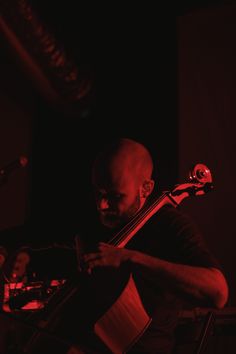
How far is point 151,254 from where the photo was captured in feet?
5.25

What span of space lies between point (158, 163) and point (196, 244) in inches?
73.8

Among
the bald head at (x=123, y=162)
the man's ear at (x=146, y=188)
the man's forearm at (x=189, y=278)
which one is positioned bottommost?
the man's forearm at (x=189, y=278)

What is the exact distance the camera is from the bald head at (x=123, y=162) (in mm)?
1807

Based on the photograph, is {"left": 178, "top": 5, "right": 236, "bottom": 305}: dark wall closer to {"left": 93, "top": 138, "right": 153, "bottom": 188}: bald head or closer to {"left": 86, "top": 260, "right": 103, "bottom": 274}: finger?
{"left": 93, "top": 138, "right": 153, "bottom": 188}: bald head

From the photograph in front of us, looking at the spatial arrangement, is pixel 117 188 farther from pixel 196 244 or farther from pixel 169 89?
pixel 169 89

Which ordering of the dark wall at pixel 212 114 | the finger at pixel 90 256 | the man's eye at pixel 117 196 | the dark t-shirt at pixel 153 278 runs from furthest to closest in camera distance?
the dark wall at pixel 212 114, the man's eye at pixel 117 196, the dark t-shirt at pixel 153 278, the finger at pixel 90 256

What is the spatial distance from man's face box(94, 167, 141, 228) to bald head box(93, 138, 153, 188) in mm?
19

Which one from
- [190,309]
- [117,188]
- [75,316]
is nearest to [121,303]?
[75,316]

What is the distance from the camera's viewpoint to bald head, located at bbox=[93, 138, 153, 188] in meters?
1.81

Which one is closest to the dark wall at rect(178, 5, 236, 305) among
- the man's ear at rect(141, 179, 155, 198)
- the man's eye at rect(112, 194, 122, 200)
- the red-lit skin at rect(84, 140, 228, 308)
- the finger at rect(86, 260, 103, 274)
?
the man's ear at rect(141, 179, 155, 198)

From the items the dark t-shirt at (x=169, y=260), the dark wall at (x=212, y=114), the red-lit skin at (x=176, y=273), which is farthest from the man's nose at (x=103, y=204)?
the dark wall at (x=212, y=114)

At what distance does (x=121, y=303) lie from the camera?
1.39 meters

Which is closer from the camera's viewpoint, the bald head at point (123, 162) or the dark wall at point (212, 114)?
the bald head at point (123, 162)

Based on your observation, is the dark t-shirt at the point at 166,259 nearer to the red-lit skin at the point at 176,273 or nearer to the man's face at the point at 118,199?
the red-lit skin at the point at 176,273
